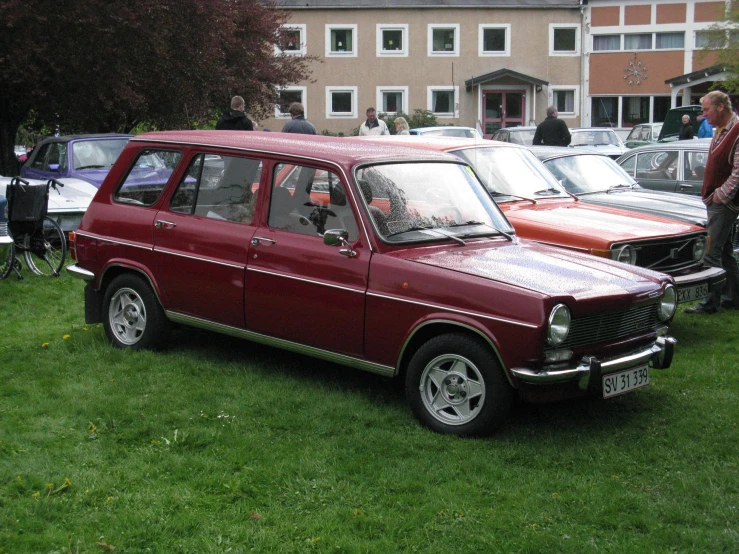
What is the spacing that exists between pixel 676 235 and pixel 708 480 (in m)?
3.76

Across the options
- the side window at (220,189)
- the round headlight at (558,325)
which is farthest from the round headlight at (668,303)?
the side window at (220,189)

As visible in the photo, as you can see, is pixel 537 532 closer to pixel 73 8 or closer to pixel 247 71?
pixel 73 8

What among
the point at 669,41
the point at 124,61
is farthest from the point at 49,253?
the point at 669,41

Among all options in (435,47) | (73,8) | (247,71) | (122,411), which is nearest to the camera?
(122,411)

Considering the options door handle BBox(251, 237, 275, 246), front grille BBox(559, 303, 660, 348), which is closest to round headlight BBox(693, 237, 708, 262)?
front grille BBox(559, 303, 660, 348)

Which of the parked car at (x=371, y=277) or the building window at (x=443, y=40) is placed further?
the building window at (x=443, y=40)

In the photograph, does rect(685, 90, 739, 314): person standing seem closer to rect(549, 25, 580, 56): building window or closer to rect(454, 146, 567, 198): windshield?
rect(454, 146, 567, 198): windshield

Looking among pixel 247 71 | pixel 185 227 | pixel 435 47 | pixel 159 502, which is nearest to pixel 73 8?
pixel 247 71

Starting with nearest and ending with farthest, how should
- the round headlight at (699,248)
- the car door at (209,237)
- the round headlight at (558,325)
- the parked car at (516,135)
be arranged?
1. the round headlight at (558,325)
2. the car door at (209,237)
3. the round headlight at (699,248)
4. the parked car at (516,135)

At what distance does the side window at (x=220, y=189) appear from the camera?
22.9ft

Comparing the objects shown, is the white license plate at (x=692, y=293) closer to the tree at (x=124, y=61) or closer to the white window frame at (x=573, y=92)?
the tree at (x=124, y=61)

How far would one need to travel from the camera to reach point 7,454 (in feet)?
18.3

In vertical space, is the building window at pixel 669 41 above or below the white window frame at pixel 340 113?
above

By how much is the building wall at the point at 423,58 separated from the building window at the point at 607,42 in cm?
96
